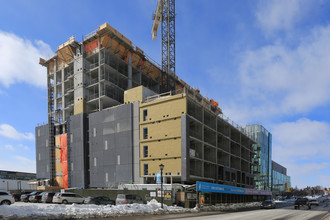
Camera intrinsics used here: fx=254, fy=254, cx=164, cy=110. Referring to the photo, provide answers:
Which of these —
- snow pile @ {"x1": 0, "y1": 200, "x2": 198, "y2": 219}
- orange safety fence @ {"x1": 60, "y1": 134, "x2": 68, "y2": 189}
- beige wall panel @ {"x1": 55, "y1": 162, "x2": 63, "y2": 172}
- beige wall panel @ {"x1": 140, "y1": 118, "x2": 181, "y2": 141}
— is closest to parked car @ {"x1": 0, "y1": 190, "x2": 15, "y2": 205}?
snow pile @ {"x1": 0, "y1": 200, "x2": 198, "y2": 219}

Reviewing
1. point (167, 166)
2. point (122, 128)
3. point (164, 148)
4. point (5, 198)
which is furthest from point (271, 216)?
point (122, 128)

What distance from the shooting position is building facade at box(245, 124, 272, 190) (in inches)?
4001

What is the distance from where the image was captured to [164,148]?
46438 millimetres

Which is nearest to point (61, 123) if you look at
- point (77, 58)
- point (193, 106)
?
point (77, 58)

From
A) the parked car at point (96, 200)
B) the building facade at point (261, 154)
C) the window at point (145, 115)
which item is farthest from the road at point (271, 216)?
the building facade at point (261, 154)

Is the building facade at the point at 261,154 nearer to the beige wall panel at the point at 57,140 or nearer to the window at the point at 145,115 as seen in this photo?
the window at the point at 145,115

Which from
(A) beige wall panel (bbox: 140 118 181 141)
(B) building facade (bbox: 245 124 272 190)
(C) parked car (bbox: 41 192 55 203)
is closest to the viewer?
(C) parked car (bbox: 41 192 55 203)

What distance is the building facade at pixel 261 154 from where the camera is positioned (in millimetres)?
101625

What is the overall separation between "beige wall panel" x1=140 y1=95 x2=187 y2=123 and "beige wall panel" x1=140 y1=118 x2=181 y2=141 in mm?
1106

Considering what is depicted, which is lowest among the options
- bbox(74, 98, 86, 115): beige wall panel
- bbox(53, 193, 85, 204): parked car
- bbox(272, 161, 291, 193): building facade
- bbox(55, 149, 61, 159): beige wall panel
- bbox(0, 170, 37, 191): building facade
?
bbox(272, 161, 291, 193): building facade

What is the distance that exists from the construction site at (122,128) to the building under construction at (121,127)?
0.18m

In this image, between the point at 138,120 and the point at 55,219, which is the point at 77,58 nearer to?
the point at 138,120

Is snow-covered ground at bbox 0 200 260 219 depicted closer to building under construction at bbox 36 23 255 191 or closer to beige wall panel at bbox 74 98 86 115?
building under construction at bbox 36 23 255 191

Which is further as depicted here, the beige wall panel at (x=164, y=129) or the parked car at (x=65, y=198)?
the beige wall panel at (x=164, y=129)
